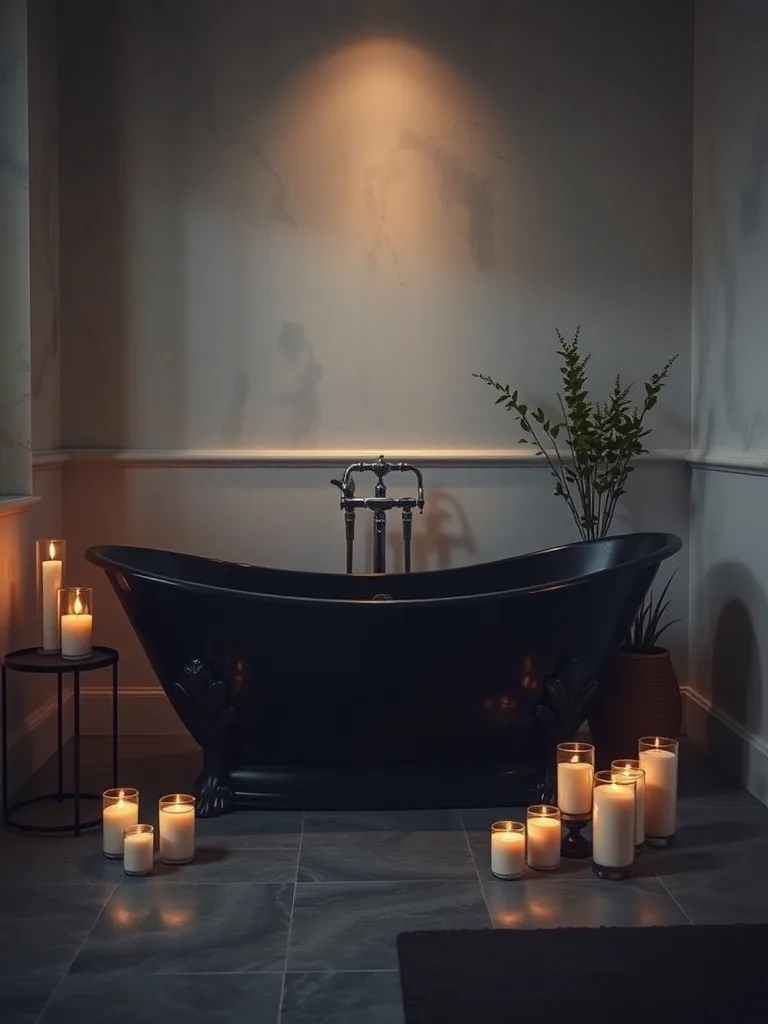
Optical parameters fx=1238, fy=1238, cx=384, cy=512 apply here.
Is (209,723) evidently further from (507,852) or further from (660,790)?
(660,790)

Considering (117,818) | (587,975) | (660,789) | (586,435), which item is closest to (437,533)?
(586,435)

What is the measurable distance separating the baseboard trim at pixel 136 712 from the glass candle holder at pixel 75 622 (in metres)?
0.86

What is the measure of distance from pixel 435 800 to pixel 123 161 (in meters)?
2.06

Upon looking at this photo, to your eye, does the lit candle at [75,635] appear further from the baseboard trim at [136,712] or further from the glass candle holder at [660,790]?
the glass candle holder at [660,790]

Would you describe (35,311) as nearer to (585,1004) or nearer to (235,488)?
(235,488)

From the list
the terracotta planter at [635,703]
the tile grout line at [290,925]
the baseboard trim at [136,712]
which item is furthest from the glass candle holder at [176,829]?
the terracotta planter at [635,703]

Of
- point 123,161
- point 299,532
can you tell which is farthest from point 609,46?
point 299,532

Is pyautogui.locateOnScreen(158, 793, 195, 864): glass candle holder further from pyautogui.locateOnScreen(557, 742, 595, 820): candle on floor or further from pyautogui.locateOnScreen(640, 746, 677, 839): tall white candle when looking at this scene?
pyautogui.locateOnScreen(640, 746, 677, 839): tall white candle

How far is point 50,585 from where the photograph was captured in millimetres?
2945

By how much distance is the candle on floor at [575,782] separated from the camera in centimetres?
261

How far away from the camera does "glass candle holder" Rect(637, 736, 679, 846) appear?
8.93ft

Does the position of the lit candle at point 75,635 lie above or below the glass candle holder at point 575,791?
above

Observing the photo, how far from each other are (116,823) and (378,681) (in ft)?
2.18

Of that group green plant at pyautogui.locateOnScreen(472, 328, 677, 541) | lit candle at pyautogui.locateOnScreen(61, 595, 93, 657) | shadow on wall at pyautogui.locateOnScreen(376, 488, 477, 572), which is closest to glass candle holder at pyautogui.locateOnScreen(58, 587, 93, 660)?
lit candle at pyautogui.locateOnScreen(61, 595, 93, 657)
